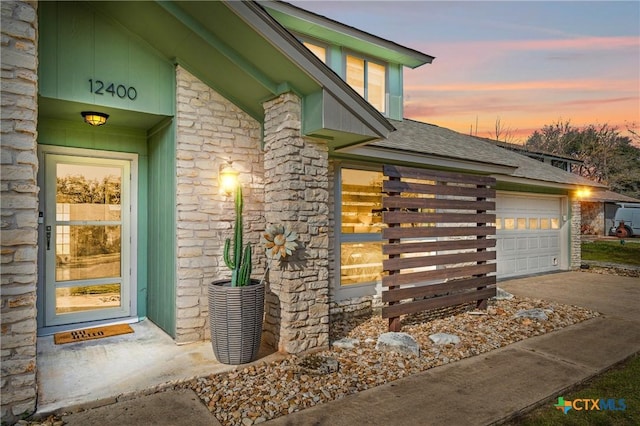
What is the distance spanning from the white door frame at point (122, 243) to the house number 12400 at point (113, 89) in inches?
48.7

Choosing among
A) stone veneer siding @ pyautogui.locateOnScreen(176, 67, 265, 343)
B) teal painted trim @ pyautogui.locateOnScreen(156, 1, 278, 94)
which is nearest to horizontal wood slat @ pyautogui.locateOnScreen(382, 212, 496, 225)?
stone veneer siding @ pyautogui.locateOnScreen(176, 67, 265, 343)

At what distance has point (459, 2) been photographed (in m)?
8.18

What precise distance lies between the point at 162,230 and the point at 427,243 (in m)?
3.77

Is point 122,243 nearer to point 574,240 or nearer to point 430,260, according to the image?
point 430,260

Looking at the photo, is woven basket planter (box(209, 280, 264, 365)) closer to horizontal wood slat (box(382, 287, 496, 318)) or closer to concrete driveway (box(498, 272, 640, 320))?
horizontal wood slat (box(382, 287, 496, 318))

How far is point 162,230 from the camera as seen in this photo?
5074 mm

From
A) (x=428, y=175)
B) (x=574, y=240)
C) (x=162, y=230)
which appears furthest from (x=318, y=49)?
(x=574, y=240)

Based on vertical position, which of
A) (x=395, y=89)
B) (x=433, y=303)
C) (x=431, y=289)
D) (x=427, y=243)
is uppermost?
(x=395, y=89)

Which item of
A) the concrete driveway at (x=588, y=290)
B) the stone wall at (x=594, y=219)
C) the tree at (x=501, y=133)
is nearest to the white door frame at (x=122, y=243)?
the concrete driveway at (x=588, y=290)

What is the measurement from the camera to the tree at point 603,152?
2948cm

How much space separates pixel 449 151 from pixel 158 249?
5720 millimetres

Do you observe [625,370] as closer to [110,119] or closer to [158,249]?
[158,249]

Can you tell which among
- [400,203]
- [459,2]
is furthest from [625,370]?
[459,2]

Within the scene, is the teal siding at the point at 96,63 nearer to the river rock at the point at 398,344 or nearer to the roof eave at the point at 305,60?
the roof eave at the point at 305,60
